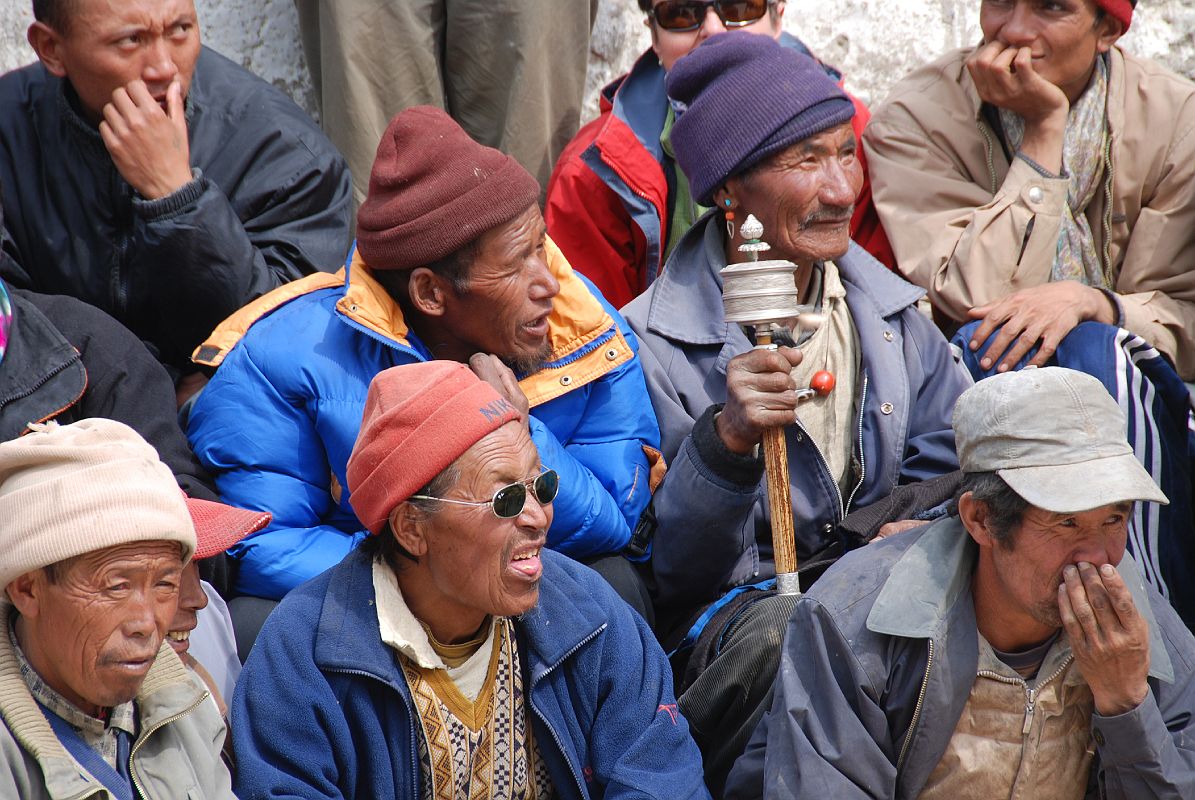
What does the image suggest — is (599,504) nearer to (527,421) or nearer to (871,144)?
(527,421)

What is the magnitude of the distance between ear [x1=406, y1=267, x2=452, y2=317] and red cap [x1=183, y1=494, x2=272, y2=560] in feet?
3.01

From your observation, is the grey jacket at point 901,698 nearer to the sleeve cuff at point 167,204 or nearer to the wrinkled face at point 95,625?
the wrinkled face at point 95,625

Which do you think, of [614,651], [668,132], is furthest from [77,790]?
[668,132]

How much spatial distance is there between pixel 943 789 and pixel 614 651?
841mm

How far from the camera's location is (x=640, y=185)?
541cm

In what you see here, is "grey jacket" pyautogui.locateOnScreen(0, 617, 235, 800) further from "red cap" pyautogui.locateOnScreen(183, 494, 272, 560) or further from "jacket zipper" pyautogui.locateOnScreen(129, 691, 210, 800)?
"red cap" pyautogui.locateOnScreen(183, 494, 272, 560)

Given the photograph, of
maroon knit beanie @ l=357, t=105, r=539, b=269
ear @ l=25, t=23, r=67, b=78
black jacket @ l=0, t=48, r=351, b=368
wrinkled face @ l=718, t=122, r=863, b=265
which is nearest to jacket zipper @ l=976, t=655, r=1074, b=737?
wrinkled face @ l=718, t=122, r=863, b=265

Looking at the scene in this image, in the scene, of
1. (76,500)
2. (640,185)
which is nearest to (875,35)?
(640,185)

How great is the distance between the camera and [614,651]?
11.6 ft

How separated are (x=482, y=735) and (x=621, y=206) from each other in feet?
8.36

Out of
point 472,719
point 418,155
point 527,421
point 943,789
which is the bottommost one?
point 943,789

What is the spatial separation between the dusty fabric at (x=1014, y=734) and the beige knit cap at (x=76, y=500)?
1829 mm

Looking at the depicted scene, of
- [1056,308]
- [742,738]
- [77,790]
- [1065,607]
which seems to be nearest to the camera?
[77,790]

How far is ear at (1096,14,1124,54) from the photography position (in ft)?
17.4
